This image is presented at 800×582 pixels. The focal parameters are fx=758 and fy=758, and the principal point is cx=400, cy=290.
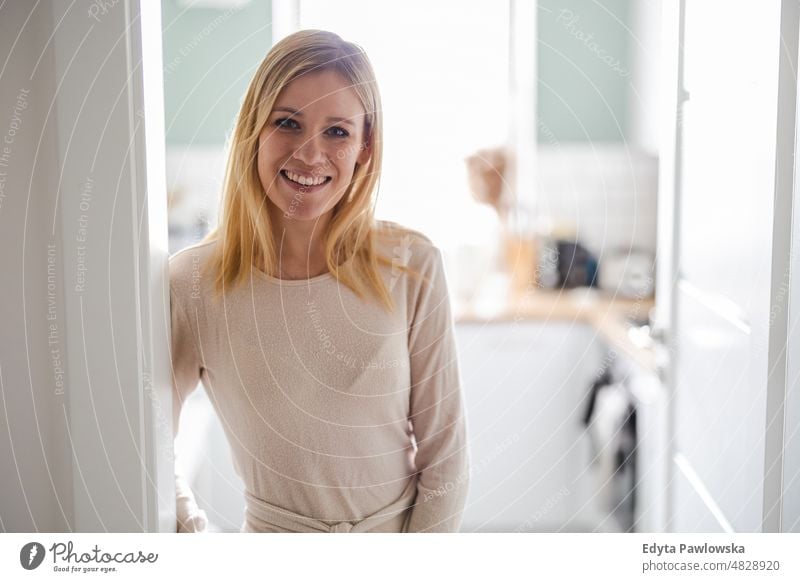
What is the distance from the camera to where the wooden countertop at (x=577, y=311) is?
147cm

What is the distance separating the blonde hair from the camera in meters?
0.58

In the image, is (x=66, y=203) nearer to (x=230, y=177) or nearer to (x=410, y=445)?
(x=230, y=177)

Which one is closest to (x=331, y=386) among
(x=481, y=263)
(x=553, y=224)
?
(x=481, y=263)

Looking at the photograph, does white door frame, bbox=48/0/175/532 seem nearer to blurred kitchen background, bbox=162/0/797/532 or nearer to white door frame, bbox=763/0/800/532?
blurred kitchen background, bbox=162/0/797/532

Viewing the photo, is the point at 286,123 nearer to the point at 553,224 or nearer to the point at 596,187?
the point at 553,224

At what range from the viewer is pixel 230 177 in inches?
24.3

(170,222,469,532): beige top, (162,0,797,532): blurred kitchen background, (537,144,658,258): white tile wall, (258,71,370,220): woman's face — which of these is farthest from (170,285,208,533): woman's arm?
(537,144,658,258): white tile wall

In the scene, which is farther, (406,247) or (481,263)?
(481,263)

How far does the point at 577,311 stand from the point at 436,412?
3.26ft

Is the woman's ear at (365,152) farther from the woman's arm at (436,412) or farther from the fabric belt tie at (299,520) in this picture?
the fabric belt tie at (299,520)

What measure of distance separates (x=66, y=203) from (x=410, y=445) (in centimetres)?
35

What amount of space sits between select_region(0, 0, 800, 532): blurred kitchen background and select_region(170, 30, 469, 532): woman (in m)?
0.05

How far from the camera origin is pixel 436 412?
66 centimetres

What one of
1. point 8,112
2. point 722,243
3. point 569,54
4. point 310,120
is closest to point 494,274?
point 569,54
